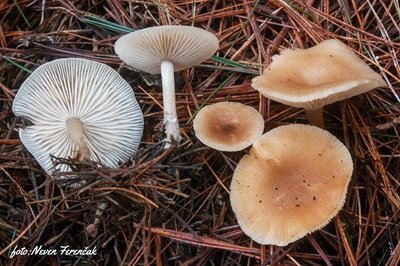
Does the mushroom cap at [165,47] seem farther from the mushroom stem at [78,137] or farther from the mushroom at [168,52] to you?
the mushroom stem at [78,137]

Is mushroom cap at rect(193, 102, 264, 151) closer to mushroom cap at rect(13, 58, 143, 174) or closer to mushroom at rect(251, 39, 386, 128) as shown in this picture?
mushroom at rect(251, 39, 386, 128)

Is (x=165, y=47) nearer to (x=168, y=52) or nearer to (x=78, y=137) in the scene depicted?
(x=168, y=52)

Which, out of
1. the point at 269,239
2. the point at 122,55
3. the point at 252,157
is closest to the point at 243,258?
the point at 269,239

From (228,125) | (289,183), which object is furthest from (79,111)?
(289,183)

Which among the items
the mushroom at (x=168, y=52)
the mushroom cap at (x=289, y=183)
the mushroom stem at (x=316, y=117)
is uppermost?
the mushroom at (x=168, y=52)

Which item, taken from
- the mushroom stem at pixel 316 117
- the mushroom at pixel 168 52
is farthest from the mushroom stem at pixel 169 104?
the mushroom stem at pixel 316 117

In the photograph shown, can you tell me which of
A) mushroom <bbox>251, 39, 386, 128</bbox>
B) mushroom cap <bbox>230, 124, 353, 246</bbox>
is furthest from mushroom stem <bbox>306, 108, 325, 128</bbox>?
mushroom cap <bbox>230, 124, 353, 246</bbox>
